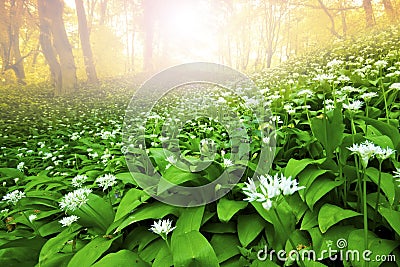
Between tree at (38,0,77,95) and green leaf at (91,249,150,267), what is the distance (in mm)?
4217

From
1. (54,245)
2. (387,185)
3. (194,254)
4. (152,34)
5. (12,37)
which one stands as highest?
(152,34)

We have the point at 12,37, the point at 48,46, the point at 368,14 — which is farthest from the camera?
the point at 48,46

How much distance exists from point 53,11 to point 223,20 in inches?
104

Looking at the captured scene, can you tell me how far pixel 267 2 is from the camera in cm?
428

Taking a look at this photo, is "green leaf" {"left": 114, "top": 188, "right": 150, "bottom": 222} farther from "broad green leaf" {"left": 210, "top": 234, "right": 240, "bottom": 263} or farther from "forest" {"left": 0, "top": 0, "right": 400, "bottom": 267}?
"broad green leaf" {"left": 210, "top": 234, "right": 240, "bottom": 263}

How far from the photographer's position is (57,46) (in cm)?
420

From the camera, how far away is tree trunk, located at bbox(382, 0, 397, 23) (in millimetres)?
3637

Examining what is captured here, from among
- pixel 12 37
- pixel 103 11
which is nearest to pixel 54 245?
pixel 12 37

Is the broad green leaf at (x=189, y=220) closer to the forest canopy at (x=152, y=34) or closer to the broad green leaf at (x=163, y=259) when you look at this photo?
the broad green leaf at (x=163, y=259)

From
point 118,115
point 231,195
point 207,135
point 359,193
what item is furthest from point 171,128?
point 118,115

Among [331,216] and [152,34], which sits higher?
[152,34]

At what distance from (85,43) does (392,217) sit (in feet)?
15.5

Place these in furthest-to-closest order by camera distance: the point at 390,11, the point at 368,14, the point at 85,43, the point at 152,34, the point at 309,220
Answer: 1. the point at 152,34
2. the point at 85,43
3. the point at 368,14
4. the point at 390,11
5. the point at 309,220

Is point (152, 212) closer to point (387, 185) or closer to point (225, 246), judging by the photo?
point (225, 246)
